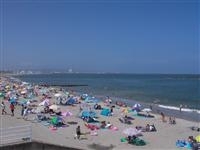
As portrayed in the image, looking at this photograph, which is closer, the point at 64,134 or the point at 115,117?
the point at 64,134

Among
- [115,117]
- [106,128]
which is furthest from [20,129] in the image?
[115,117]

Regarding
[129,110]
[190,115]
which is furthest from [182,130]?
[190,115]

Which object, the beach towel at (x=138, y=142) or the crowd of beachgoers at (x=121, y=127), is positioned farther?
the crowd of beachgoers at (x=121, y=127)

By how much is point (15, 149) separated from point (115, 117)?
22.5 metres

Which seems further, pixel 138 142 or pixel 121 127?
pixel 121 127

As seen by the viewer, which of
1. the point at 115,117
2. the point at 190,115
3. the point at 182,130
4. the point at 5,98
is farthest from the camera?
the point at 5,98

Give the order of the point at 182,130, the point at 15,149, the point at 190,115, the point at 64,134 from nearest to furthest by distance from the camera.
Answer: the point at 15,149
the point at 64,134
the point at 182,130
the point at 190,115

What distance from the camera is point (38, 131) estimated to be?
25531mm

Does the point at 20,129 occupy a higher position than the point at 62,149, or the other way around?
the point at 20,129

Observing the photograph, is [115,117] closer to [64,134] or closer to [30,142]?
[64,134]

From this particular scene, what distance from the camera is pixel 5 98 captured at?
5044cm

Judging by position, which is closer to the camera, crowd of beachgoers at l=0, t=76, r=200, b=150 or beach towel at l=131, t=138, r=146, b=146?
beach towel at l=131, t=138, r=146, b=146

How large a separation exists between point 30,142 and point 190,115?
105ft

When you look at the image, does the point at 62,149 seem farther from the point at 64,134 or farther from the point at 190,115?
the point at 190,115
